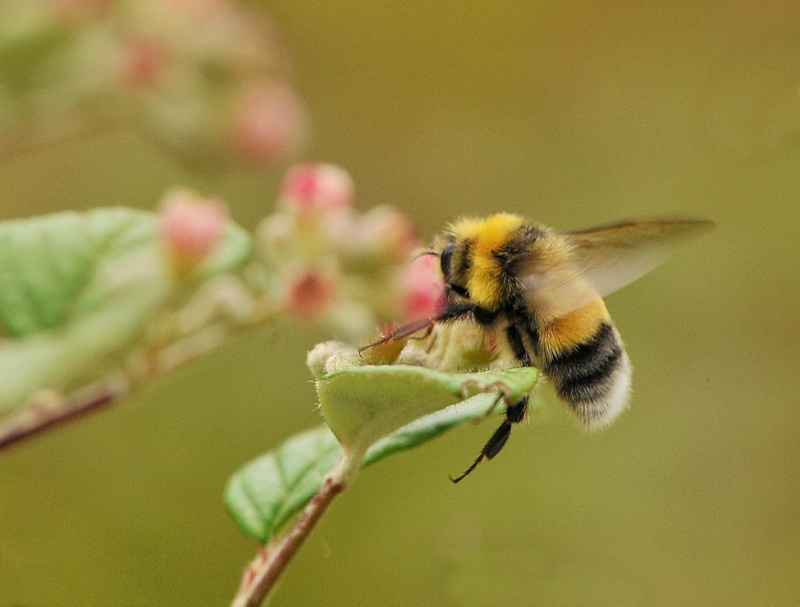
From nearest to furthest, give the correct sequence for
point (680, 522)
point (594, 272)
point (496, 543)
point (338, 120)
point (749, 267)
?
point (594, 272), point (496, 543), point (680, 522), point (749, 267), point (338, 120)

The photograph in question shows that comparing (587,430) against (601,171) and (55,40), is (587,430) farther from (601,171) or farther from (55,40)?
(601,171)

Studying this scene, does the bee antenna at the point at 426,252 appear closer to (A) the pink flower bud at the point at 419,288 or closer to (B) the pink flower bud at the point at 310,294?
(A) the pink flower bud at the point at 419,288

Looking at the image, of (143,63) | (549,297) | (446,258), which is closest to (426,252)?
(446,258)

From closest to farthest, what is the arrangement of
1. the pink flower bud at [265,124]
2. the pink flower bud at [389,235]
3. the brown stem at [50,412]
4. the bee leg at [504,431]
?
the brown stem at [50,412] → the bee leg at [504,431] → the pink flower bud at [389,235] → the pink flower bud at [265,124]

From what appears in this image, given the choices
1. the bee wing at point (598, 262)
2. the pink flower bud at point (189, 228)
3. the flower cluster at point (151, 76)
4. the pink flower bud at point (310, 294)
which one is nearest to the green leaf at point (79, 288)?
the pink flower bud at point (189, 228)

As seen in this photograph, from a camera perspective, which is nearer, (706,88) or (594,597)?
(594,597)

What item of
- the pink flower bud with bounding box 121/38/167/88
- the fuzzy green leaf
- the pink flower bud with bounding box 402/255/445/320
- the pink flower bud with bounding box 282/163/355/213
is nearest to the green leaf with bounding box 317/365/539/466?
the fuzzy green leaf

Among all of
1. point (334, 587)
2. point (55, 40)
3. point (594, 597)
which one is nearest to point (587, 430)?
point (55, 40)
